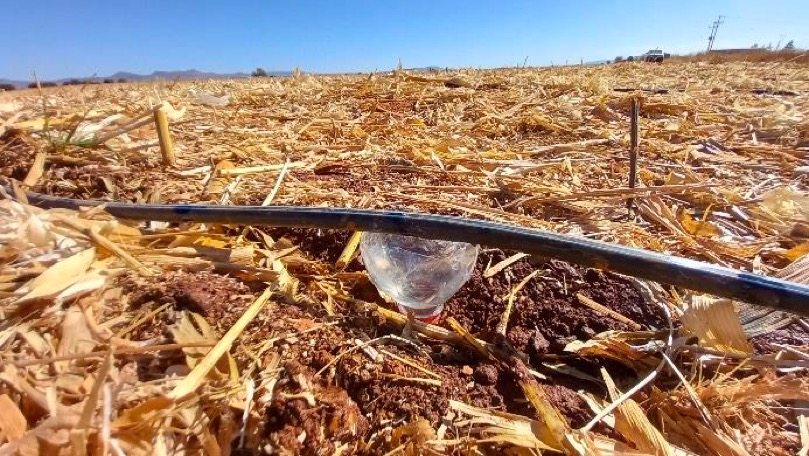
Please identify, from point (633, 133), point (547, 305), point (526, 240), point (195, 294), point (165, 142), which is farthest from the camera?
point (165, 142)

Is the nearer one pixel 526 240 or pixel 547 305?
pixel 526 240

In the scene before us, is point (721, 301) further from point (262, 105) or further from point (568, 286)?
point (262, 105)

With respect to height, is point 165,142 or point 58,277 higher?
point 165,142

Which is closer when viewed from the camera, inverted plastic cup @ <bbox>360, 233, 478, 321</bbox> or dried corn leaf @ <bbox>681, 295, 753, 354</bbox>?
dried corn leaf @ <bbox>681, 295, 753, 354</bbox>

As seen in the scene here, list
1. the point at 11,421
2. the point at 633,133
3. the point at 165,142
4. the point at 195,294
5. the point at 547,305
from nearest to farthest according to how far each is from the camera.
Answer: the point at 11,421
the point at 195,294
the point at 547,305
the point at 633,133
the point at 165,142

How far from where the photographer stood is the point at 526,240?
1125 mm

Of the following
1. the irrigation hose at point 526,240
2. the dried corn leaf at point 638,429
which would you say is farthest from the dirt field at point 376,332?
the irrigation hose at point 526,240

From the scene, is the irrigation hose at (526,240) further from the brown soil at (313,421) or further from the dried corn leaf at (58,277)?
the brown soil at (313,421)

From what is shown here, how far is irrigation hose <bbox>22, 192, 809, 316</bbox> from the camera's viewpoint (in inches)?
35.9

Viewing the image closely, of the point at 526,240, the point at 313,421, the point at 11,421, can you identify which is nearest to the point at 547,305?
the point at 526,240

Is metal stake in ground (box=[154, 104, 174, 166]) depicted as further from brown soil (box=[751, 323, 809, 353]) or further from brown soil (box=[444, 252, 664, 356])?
brown soil (box=[751, 323, 809, 353])

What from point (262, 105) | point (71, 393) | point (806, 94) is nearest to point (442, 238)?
point (71, 393)

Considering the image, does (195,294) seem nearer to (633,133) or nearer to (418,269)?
(418,269)

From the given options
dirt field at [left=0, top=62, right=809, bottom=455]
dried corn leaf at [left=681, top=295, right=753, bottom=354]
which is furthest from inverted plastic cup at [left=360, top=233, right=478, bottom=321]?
dried corn leaf at [left=681, top=295, right=753, bottom=354]
